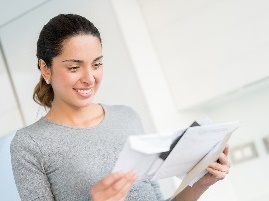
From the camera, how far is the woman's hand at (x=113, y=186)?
798 mm

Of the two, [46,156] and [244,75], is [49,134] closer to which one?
[46,156]

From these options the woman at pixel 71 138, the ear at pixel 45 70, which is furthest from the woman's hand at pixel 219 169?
the ear at pixel 45 70

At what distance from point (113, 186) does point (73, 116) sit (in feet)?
1.44

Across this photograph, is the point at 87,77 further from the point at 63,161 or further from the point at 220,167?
the point at 220,167

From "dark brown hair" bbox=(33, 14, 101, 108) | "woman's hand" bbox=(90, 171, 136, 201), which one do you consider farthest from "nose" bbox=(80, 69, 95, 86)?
"woman's hand" bbox=(90, 171, 136, 201)

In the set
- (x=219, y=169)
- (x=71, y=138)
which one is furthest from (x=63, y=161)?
(x=219, y=169)

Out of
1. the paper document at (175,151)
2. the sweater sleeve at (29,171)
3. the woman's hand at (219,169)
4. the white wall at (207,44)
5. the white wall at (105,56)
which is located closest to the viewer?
the paper document at (175,151)

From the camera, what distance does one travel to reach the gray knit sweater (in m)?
1.02

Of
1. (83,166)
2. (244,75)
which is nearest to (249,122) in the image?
(244,75)

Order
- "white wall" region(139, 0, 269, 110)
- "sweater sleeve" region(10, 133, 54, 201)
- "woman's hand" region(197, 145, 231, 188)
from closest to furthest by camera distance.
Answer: "sweater sleeve" region(10, 133, 54, 201)
"woman's hand" region(197, 145, 231, 188)
"white wall" region(139, 0, 269, 110)

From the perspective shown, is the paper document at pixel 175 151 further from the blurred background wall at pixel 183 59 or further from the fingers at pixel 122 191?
the blurred background wall at pixel 183 59

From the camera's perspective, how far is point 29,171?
1.01 m

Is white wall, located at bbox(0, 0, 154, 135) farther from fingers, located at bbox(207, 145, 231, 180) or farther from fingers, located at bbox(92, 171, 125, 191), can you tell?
fingers, located at bbox(92, 171, 125, 191)

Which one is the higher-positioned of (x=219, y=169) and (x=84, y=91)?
(x=84, y=91)
